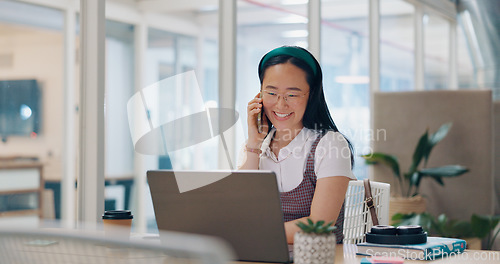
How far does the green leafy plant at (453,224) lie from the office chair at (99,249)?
3.39m

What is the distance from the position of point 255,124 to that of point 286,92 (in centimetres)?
18

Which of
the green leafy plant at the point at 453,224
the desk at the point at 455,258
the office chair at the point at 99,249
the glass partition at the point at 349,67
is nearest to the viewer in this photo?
the office chair at the point at 99,249

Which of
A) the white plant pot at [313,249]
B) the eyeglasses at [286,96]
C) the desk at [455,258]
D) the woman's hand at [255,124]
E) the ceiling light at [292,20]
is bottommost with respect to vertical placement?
the desk at [455,258]

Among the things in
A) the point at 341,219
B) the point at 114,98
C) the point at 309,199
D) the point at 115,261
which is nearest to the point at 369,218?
the point at 341,219

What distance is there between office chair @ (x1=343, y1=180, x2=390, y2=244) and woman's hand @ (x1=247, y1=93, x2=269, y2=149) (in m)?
0.43

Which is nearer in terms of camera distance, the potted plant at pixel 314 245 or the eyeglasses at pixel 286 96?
the potted plant at pixel 314 245

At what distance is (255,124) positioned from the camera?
1.98 meters

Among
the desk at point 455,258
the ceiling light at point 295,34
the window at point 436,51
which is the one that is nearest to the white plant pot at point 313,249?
the desk at point 455,258

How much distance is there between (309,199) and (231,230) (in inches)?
18.7

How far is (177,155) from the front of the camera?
13.1 ft

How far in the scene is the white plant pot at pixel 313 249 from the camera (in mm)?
1241

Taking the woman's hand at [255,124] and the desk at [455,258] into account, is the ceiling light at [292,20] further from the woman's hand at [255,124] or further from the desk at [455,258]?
the desk at [455,258]

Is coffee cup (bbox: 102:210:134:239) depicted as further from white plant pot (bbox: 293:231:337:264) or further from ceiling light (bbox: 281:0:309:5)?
ceiling light (bbox: 281:0:309:5)

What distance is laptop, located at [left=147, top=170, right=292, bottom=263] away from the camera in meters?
1.31
